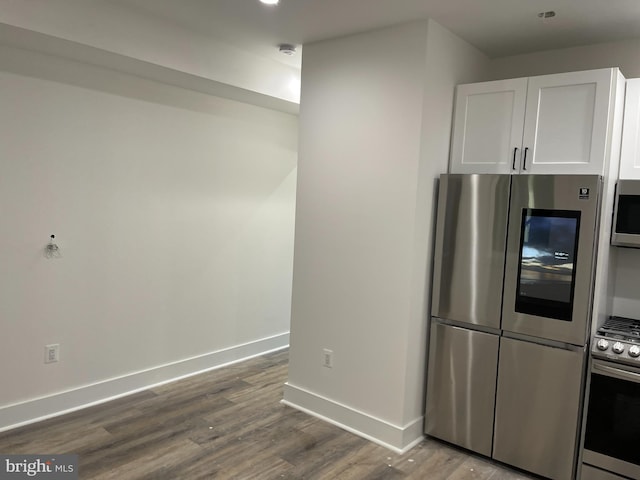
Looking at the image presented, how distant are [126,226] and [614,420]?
337 centimetres

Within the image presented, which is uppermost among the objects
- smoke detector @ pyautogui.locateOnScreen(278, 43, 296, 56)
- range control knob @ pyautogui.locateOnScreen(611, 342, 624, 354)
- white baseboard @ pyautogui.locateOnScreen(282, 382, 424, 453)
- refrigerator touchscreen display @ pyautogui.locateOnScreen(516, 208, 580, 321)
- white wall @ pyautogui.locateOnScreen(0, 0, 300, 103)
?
smoke detector @ pyautogui.locateOnScreen(278, 43, 296, 56)

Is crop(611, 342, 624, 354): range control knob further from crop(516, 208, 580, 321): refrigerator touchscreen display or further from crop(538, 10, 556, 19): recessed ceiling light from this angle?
crop(538, 10, 556, 19): recessed ceiling light

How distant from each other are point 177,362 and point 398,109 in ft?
8.89

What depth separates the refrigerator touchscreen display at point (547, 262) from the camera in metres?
2.64

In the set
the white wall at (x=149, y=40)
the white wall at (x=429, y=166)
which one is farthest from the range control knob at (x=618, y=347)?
the white wall at (x=149, y=40)

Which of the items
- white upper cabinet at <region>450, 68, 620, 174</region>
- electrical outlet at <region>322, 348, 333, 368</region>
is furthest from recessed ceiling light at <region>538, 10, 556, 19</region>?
electrical outlet at <region>322, 348, 333, 368</region>

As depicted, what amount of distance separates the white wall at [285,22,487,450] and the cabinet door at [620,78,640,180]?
38.9 inches

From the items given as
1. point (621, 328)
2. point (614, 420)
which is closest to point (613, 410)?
point (614, 420)

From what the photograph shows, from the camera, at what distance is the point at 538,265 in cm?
273

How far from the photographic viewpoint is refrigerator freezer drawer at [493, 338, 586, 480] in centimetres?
263

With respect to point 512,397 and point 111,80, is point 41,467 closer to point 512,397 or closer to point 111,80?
point 111,80

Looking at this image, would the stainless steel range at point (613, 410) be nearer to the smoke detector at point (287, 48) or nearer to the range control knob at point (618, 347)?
the range control knob at point (618, 347)

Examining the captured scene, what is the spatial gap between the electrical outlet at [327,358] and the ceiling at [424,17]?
2187 mm

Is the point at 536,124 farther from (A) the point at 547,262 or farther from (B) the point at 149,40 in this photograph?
(B) the point at 149,40
